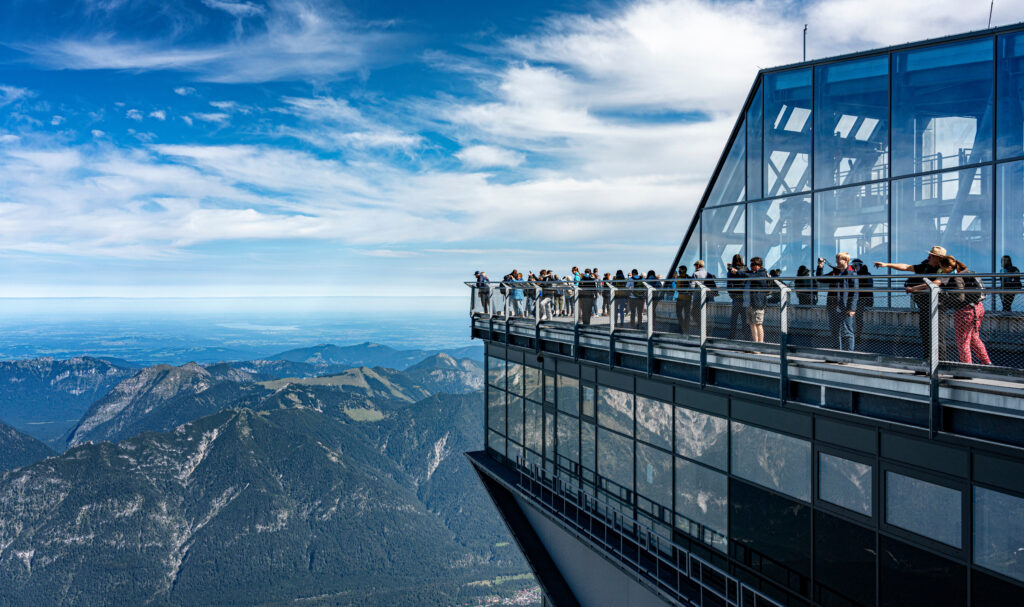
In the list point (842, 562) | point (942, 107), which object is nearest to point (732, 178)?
point (942, 107)

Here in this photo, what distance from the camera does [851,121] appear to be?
18.4 meters

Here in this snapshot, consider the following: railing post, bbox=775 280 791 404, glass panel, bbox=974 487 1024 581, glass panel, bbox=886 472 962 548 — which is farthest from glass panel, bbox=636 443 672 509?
glass panel, bbox=974 487 1024 581

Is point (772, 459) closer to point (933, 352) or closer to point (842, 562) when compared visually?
point (842, 562)

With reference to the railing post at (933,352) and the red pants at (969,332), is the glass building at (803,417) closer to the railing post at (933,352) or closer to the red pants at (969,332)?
the railing post at (933,352)

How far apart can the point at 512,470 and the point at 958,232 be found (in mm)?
14499

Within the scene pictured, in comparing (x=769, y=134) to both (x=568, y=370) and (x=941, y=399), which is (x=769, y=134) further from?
(x=941, y=399)

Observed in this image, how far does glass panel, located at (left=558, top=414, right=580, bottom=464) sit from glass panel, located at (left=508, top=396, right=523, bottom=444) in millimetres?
2603

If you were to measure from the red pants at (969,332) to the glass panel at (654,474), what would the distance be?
7.08 metres

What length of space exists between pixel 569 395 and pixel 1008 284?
10.0 metres

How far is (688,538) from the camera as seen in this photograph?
13.4 metres

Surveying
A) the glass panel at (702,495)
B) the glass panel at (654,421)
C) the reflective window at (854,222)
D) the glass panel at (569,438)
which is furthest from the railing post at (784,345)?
the reflective window at (854,222)

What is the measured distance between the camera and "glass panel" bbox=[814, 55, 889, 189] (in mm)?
17766

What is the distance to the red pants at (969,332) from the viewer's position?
732 centimetres

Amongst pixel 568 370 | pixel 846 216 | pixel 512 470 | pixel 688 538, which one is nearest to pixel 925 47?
pixel 846 216
